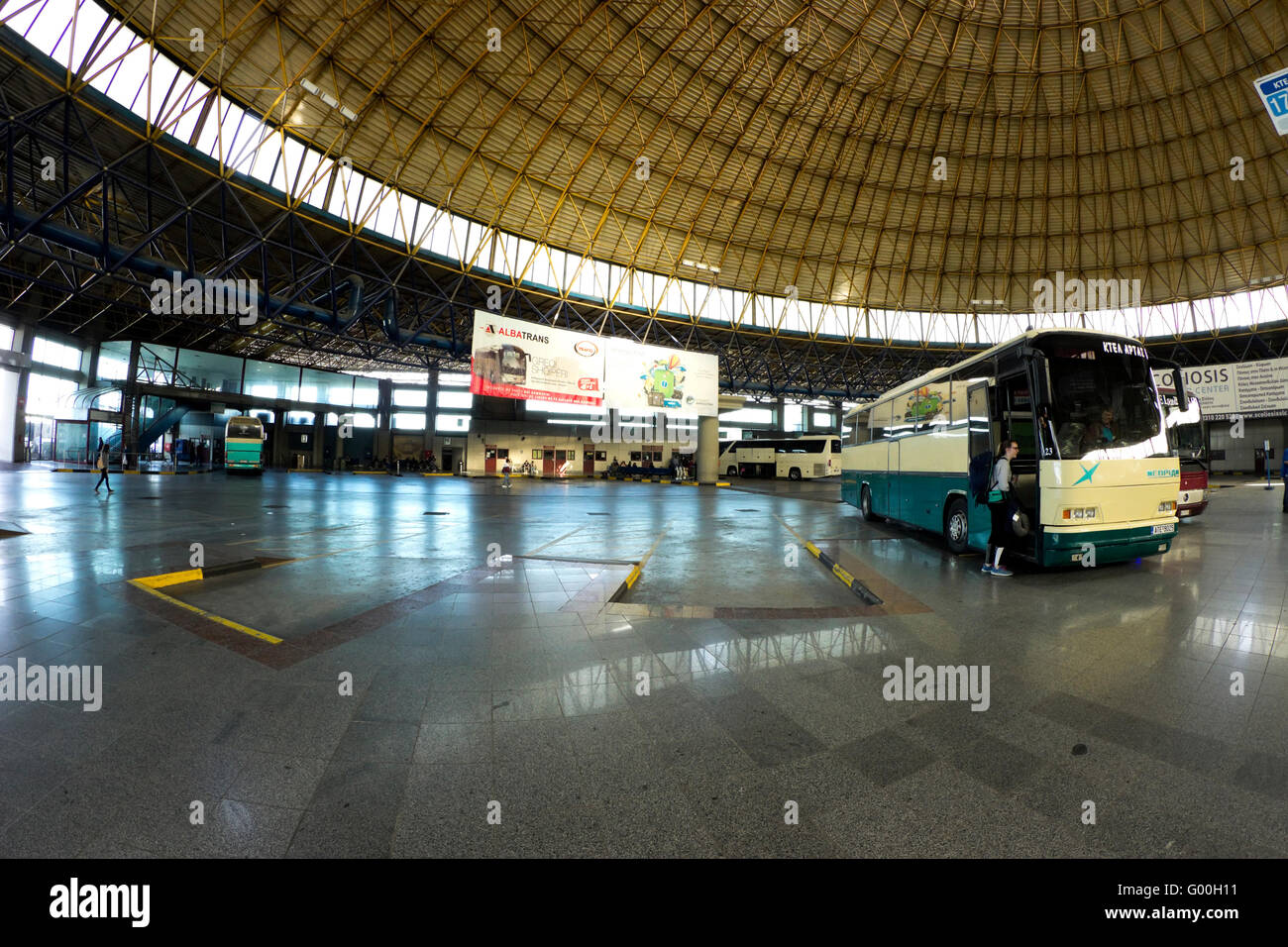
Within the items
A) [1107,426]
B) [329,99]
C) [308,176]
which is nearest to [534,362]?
[308,176]

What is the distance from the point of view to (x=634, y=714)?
315 cm

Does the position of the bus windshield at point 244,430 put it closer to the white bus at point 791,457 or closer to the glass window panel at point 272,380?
the glass window panel at point 272,380

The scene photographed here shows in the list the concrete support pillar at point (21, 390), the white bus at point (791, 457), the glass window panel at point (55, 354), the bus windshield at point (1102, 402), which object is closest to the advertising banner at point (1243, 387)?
the white bus at point (791, 457)

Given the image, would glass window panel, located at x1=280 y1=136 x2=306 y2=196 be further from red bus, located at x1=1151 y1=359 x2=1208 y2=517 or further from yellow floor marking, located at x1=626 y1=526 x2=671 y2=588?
red bus, located at x1=1151 y1=359 x2=1208 y2=517

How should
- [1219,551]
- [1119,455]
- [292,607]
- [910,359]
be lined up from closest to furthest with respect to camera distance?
[292,607]
[1119,455]
[1219,551]
[910,359]

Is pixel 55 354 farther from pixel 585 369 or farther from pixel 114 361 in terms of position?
pixel 585 369

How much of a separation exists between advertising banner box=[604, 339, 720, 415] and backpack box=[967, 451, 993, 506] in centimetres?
2186

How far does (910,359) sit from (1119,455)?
3573cm

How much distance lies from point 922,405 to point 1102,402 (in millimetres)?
3383

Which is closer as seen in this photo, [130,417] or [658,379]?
[658,379]

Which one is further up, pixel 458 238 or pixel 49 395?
pixel 458 238

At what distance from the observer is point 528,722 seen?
9.91 ft

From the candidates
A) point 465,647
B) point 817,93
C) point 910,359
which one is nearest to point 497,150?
point 817,93
